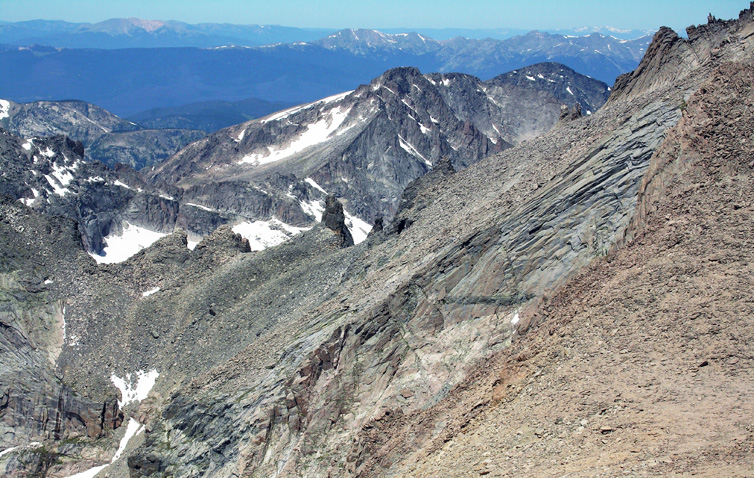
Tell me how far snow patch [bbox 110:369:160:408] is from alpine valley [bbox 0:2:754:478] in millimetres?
218

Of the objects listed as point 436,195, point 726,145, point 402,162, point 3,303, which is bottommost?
point 402,162

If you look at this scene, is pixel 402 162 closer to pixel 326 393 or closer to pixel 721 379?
pixel 326 393

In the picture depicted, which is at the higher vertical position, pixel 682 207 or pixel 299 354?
pixel 682 207

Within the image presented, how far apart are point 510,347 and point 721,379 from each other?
7.39 meters

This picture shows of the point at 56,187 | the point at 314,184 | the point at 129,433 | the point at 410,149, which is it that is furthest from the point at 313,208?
the point at 129,433

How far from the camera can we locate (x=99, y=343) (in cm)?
6012

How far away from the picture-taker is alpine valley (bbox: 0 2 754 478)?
608 inches

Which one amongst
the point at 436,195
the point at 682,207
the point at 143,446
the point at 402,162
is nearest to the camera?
the point at 682,207

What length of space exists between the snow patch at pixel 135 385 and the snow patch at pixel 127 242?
7151 cm

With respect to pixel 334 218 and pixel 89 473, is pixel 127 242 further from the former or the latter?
pixel 89 473

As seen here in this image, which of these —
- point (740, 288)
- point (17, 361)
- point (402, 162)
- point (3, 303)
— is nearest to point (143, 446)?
point (17, 361)

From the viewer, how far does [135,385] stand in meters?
55.7

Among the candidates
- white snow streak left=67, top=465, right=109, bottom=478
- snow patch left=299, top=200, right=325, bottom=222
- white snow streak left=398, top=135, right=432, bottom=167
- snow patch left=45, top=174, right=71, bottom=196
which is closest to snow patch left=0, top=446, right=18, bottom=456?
white snow streak left=67, top=465, right=109, bottom=478

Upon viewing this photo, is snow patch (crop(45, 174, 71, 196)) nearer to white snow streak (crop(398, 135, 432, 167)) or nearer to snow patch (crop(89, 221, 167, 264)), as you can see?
snow patch (crop(89, 221, 167, 264))
